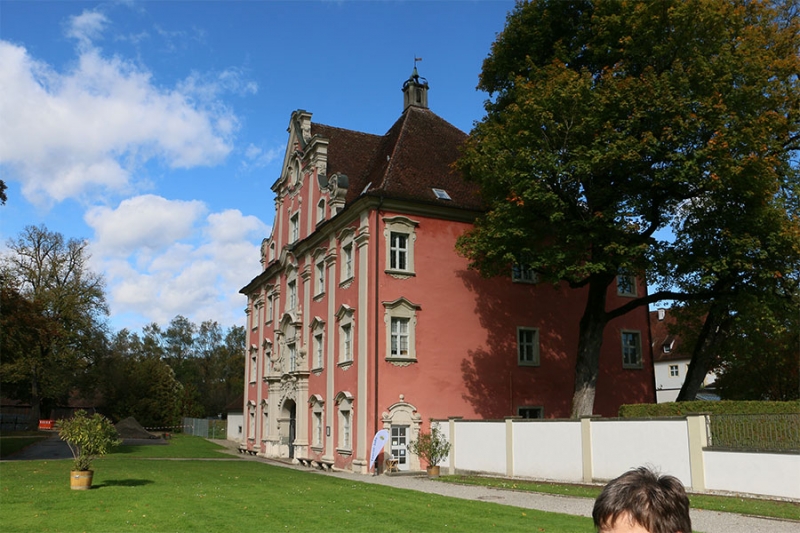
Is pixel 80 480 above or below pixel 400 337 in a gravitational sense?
below

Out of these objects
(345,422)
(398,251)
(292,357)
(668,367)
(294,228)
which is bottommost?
(345,422)

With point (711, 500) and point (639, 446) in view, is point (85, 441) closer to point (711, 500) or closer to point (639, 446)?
point (639, 446)

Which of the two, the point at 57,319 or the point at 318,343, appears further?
the point at 57,319

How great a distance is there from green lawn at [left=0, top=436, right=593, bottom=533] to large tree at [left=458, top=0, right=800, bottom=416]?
983 cm

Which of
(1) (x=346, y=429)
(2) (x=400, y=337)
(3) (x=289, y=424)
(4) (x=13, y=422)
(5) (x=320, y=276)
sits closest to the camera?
(2) (x=400, y=337)

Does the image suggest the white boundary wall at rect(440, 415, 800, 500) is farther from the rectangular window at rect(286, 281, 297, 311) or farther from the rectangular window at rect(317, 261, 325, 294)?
the rectangular window at rect(286, 281, 297, 311)

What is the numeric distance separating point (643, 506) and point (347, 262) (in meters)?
28.0

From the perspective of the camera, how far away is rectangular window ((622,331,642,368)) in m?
32.6

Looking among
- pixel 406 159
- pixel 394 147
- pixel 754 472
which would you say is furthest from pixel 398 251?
pixel 754 472

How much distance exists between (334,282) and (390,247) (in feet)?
13.8

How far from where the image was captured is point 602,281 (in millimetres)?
24938

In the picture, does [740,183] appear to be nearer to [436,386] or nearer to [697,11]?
[697,11]

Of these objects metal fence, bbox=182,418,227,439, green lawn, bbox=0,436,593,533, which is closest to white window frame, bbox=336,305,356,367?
green lawn, bbox=0,436,593,533

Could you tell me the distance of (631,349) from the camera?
3300 cm
